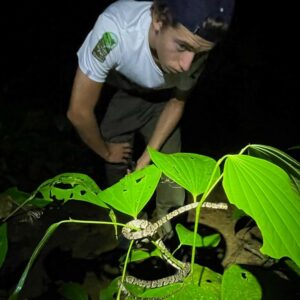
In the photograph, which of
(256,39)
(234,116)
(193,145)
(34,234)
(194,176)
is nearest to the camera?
(194,176)

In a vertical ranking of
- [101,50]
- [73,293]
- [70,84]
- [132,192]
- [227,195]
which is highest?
[227,195]

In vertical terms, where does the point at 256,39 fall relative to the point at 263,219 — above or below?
below

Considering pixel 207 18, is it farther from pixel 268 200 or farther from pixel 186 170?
pixel 268 200

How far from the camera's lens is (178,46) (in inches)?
52.2

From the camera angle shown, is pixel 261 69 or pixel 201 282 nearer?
pixel 201 282

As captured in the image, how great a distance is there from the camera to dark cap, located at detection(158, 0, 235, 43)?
122 centimetres

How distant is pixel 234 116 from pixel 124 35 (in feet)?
7.57

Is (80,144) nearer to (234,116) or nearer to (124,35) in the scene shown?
(234,116)

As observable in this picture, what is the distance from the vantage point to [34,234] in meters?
2.26

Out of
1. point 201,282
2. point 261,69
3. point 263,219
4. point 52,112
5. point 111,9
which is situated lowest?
point 52,112

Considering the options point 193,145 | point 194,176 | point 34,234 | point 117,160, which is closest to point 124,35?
point 117,160

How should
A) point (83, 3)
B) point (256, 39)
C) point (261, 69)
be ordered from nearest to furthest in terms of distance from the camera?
point (261, 69), point (256, 39), point (83, 3)

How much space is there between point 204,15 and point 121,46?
0.44 meters

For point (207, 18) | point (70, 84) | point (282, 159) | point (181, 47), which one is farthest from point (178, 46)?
point (70, 84)
